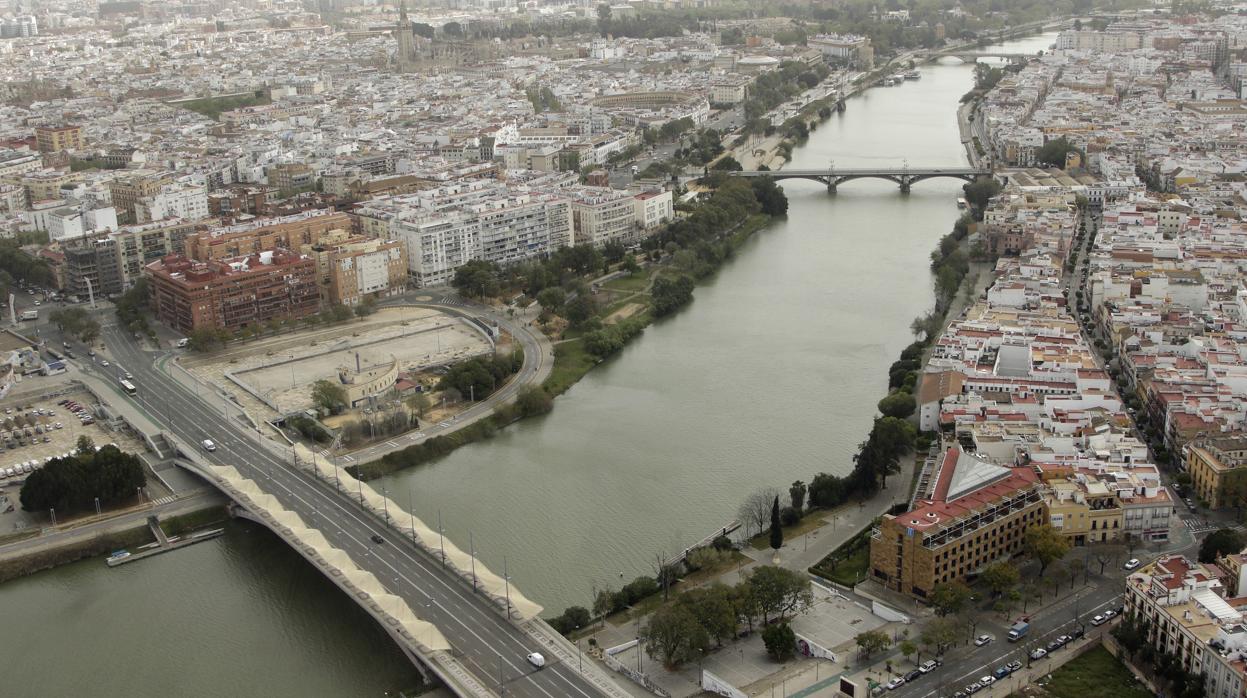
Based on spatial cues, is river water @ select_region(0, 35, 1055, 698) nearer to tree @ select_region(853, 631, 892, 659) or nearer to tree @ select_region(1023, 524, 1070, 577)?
tree @ select_region(853, 631, 892, 659)

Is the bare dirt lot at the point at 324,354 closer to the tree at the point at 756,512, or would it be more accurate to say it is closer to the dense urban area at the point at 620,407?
the dense urban area at the point at 620,407

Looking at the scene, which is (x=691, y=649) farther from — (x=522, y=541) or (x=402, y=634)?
(x=522, y=541)

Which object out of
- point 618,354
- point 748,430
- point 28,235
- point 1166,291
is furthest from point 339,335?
point 1166,291

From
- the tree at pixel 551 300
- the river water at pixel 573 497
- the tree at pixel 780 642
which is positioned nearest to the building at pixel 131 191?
the tree at pixel 551 300

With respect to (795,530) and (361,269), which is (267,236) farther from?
(795,530)

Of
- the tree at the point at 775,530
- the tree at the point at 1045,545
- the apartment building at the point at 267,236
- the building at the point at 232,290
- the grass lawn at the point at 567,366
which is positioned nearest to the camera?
the tree at the point at 1045,545

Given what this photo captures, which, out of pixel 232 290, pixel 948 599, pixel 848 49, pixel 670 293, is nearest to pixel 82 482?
pixel 232 290
